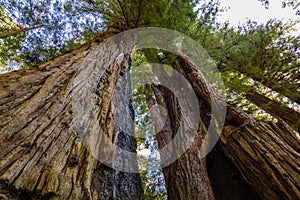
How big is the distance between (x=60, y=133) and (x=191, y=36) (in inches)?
151

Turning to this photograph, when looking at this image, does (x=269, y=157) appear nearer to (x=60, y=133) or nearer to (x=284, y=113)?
(x=60, y=133)

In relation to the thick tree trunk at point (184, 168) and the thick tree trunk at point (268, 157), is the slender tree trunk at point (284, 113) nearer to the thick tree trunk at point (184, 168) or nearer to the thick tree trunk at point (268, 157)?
the thick tree trunk at point (184, 168)

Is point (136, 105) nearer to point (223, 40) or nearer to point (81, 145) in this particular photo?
point (223, 40)

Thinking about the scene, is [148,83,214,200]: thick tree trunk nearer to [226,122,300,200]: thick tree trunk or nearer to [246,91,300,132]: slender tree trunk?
[226,122,300,200]: thick tree trunk

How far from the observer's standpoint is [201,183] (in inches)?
99.1

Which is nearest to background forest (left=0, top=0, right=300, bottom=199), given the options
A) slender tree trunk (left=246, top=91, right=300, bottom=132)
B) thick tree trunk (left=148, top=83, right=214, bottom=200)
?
slender tree trunk (left=246, top=91, right=300, bottom=132)

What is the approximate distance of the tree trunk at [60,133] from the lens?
914 millimetres

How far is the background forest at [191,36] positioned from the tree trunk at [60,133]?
90.0 inches

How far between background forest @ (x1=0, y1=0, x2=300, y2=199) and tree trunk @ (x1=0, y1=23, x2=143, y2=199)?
90.0 inches

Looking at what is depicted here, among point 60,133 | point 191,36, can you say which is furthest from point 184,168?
point 191,36

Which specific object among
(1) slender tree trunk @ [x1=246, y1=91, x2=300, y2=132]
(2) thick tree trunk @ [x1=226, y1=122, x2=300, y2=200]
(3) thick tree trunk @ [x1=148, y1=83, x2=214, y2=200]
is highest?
(2) thick tree trunk @ [x1=226, y1=122, x2=300, y2=200]

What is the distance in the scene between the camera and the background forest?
402 cm

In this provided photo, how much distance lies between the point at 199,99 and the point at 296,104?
2.95m

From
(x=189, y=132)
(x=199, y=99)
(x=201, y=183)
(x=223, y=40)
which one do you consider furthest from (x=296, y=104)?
(x=201, y=183)
